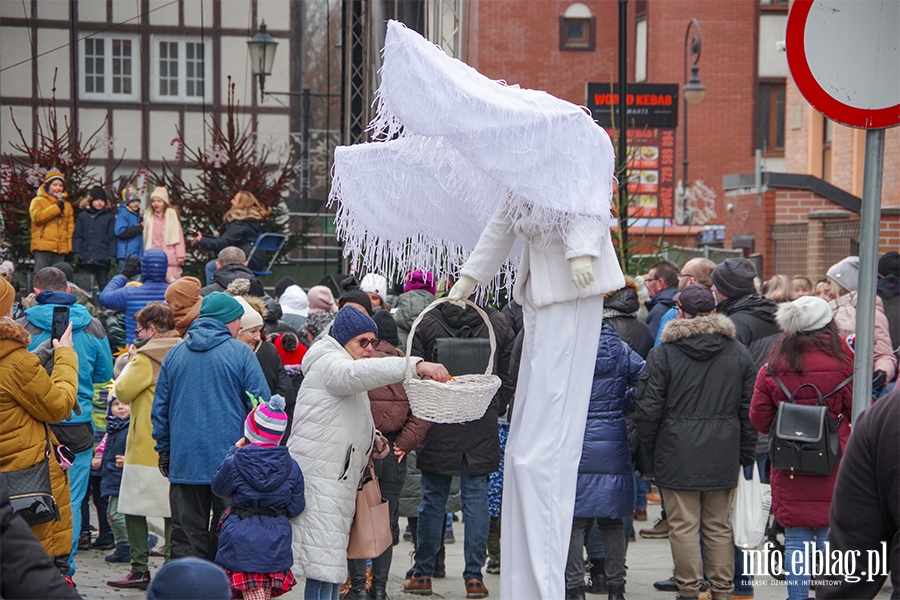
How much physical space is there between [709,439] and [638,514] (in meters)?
3.32

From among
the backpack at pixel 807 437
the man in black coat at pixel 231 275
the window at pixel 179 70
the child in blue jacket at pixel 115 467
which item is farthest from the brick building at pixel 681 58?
the backpack at pixel 807 437

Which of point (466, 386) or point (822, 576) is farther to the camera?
point (466, 386)

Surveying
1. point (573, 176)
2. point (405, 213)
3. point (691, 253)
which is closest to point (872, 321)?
point (573, 176)

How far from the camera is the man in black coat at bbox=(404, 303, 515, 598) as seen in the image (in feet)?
24.2

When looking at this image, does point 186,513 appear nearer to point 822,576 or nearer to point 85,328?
point 85,328

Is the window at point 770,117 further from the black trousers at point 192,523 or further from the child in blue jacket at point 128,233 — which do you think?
A: the black trousers at point 192,523

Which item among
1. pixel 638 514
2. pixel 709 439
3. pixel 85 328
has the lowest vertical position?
pixel 638 514

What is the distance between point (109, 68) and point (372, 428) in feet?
70.1

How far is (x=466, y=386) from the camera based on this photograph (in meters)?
5.26

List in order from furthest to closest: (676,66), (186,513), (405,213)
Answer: (676,66) < (186,513) < (405,213)

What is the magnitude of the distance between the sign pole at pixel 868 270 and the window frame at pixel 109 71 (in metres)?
23.0

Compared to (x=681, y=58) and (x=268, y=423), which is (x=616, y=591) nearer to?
(x=268, y=423)

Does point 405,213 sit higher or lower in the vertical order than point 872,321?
higher

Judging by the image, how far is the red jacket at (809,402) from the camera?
260 inches
